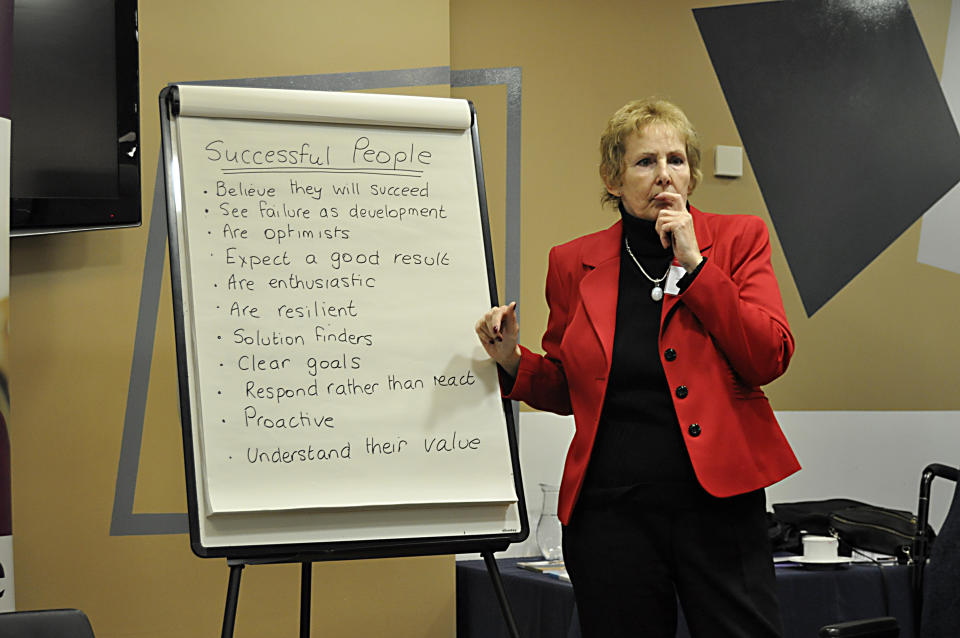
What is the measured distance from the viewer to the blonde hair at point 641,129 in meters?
1.86

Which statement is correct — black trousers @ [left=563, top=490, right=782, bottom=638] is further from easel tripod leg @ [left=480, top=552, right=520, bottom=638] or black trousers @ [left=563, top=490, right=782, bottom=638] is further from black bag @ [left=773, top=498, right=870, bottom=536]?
black bag @ [left=773, top=498, right=870, bottom=536]

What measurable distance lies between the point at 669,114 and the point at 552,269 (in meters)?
0.39

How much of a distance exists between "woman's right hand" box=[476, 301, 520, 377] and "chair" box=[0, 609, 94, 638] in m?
0.88

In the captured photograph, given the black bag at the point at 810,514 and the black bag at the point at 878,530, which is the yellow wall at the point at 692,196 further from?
the black bag at the point at 878,530

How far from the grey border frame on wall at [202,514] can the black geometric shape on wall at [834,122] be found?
1.86 meters

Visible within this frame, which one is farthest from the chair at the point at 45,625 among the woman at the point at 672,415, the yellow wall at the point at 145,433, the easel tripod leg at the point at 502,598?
the yellow wall at the point at 145,433

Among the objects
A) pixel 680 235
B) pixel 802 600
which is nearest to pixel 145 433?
pixel 680 235

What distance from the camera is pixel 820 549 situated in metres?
2.62

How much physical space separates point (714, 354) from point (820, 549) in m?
1.18

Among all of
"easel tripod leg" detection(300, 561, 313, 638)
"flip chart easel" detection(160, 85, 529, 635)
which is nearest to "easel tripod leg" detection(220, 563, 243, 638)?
"flip chart easel" detection(160, 85, 529, 635)

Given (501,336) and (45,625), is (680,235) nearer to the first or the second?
(501,336)

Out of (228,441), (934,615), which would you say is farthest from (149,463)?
(934,615)

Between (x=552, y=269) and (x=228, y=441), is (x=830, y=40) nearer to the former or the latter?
(x=552, y=269)

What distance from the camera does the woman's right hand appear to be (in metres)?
1.92
